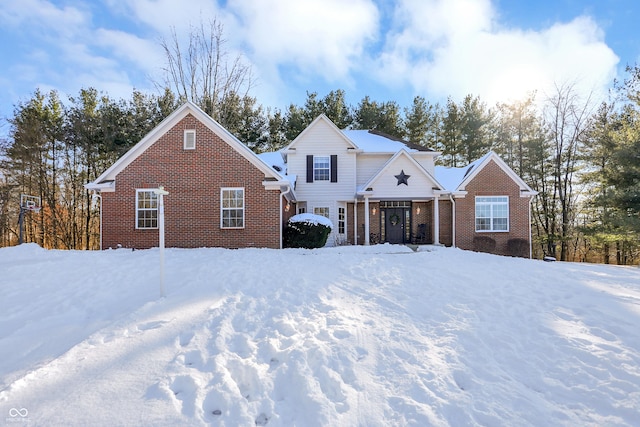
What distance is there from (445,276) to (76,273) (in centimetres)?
877

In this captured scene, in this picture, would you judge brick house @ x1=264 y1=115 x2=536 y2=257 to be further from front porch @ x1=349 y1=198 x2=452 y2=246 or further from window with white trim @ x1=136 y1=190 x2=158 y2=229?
window with white trim @ x1=136 y1=190 x2=158 y2=229

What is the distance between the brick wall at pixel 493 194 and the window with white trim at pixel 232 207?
10.7m

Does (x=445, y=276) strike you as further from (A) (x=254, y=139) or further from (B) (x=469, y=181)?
(A) (x=254, y=139)

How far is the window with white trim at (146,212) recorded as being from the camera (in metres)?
12.3

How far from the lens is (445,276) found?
7.29m

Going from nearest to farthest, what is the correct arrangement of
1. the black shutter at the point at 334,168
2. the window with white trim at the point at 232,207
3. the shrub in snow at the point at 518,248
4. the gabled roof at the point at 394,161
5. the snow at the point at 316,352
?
the snow at the point at 316,352 → the window with white trim at the point at 232,207 → the shrub in snow at the point at 518,248 → the gabled roof at the point at 394,161 → the black shutter at the point at 334,168

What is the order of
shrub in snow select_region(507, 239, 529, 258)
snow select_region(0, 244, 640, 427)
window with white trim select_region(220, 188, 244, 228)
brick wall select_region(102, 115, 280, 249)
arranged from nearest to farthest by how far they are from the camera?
snow select_region(0, 244, 640, 427)
brick wall select_region(102, 115, 280, 249)
window with white trim select_region(220, 188, 244, 228)
shrub in snow select_region(507, 239, 529, 258)

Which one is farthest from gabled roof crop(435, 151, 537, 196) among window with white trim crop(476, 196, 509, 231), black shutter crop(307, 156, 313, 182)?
black shutter crop(307, 156, 313, 182)

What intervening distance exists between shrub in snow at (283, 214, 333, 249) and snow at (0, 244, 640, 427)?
6.09 meters

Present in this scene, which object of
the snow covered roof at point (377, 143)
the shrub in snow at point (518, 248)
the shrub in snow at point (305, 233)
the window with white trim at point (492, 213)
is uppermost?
the snow covered roof at point (377, 143)

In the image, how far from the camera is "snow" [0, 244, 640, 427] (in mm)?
2523

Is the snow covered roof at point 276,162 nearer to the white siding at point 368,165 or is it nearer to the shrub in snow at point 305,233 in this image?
the white siding at point 368,165

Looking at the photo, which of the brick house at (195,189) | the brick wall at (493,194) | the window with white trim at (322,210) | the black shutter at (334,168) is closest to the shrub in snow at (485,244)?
the brick wall at (493,194)

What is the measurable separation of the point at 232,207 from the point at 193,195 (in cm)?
162
